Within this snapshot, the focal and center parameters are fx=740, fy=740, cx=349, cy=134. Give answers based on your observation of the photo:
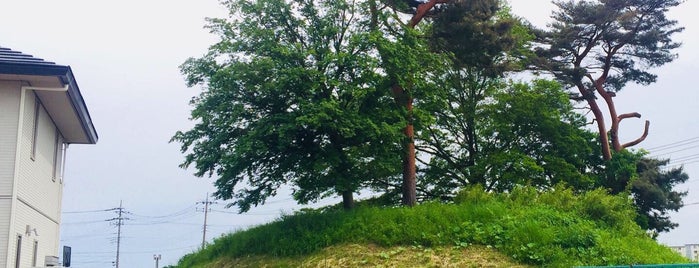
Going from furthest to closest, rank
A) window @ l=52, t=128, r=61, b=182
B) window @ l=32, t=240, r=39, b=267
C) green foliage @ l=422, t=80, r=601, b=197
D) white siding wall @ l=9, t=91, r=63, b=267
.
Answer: green foliage @ l=422, t=80, r=601, b=197
window @ l=52, t=128, r=61, b=182
window @ l=32, t=240, r=39, b=267
white siding wall @ l=9, t=91, r=63, b=267

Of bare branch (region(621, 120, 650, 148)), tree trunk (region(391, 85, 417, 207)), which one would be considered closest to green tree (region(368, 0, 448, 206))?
tree trunk (region(391, 85, 417, 207))

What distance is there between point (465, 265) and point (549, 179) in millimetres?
13420

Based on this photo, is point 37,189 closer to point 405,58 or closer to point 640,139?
point 405,58

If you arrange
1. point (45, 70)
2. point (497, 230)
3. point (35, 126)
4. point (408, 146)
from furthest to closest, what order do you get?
1. point (408, 146)
2. point (497, 230)
3. point (35, 126)
4. point (45, 70)

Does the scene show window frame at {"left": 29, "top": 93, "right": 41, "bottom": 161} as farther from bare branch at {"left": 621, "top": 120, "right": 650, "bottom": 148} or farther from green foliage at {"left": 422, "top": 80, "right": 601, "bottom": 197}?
bare branch at {"left": 621, "top": 120, "right": 650, "bottom": 148}

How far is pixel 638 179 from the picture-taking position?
3078 cm

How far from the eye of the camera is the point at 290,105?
2131 centimetres

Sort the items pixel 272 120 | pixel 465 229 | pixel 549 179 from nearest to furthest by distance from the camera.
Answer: pixel 465 229, pixel 272 120, pixel 549 179

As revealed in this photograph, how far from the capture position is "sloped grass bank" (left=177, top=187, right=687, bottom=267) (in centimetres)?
1812

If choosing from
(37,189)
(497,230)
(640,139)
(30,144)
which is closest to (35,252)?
(37,189)

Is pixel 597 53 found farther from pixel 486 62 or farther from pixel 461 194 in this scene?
pixel 461 194

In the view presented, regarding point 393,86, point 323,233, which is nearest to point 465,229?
point 323,233

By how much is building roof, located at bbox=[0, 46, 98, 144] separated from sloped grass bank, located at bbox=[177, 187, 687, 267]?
6248 millimetres

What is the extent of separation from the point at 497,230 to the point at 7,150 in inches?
459
